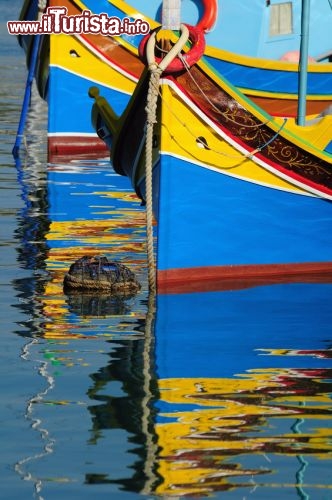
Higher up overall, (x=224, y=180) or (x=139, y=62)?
(x=139, y=62)

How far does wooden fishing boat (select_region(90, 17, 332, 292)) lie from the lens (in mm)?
11336

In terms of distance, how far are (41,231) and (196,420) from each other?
21.5ft

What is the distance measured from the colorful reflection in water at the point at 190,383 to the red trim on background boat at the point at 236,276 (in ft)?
0.38

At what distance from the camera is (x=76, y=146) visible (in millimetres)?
20797

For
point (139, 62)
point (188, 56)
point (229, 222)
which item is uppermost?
point (188, 56)

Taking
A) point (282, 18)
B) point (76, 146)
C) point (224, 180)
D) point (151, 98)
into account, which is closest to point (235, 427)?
point (151, 98)

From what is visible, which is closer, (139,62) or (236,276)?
(236,276)

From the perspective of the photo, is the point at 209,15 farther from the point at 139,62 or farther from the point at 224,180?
the point at 224,180

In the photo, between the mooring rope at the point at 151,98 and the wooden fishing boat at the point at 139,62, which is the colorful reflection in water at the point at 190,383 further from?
the wooden fishing boat at the point at 139,62

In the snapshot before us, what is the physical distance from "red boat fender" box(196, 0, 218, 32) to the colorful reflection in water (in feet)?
25.1

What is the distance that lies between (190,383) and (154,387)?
243 mm

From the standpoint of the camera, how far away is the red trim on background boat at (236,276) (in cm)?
1165

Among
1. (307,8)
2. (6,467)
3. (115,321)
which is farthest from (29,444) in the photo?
(307,8)

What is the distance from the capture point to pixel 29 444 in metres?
7.61
